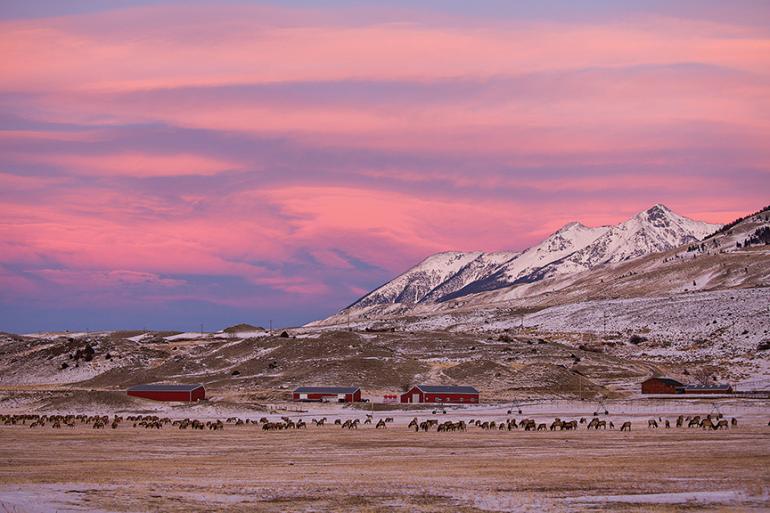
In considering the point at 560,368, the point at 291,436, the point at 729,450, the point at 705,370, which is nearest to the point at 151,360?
the point at 560,368

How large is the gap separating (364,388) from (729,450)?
296 ft

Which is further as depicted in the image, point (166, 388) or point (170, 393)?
point (166, 388)

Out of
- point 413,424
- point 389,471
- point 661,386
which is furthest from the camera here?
point 661,386

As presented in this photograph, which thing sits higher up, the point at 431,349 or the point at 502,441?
the point at 431,349

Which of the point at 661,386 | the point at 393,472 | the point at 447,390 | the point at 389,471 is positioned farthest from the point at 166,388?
the point at 393,472

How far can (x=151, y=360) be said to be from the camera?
617 feet

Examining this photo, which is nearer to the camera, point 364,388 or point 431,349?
point 364,388

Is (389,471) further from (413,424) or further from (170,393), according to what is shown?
(170,393)

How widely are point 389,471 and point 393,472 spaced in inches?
22.3

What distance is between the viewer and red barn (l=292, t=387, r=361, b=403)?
127188 mm

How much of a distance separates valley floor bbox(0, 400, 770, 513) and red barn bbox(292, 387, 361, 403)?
48.4 m

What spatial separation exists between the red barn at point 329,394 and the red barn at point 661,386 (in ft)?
130

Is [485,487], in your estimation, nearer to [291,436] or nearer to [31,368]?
[291,436]

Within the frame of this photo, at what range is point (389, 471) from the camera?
46.9 m
